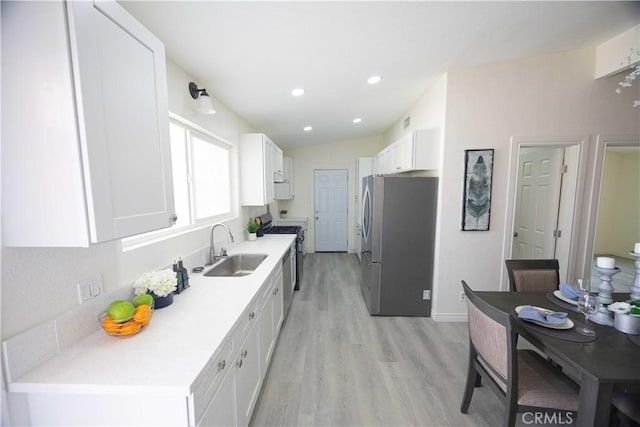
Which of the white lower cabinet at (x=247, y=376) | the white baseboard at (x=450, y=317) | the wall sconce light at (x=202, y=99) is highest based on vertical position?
the wall sconce light at (x=202, y=99)

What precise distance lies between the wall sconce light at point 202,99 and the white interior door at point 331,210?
159 inches

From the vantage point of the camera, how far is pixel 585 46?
2496mm

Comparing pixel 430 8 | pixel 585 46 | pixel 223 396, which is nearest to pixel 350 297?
pixel 223 396

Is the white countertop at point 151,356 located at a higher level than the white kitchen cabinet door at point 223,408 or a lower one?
higher

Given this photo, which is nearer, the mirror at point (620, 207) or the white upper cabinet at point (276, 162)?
the white upper cabinet at point (276, 162)

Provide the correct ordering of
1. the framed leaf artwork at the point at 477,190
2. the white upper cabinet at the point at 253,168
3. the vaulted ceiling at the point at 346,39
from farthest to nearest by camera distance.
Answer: the white upper cabinet at the point at 253,168 < the framed leaf artwork at the point at 477,190 < the vaulted ceiling at the point at 346,39

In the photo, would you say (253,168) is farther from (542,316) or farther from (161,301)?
(542,316)

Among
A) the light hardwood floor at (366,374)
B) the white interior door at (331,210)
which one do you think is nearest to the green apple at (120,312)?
the light hardwood floor at (366,374)

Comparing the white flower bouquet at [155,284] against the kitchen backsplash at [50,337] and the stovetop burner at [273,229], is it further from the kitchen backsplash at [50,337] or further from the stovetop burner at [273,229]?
the stovetop burner at [273,229]

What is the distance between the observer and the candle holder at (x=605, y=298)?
4.78ft

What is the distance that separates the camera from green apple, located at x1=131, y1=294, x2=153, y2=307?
1.26 m

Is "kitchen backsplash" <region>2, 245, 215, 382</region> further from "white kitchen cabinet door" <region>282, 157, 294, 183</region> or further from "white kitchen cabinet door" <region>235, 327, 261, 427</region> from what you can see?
"white kitchen cabinet door" <region>282, 157, 294, 183</region>

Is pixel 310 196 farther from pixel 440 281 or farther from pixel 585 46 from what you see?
pixel 585 46

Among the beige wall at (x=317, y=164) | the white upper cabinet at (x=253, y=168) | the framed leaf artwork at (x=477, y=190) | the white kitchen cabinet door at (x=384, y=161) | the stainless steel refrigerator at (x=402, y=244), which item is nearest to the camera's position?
the framed leaf artwork at (x=477, y=190)
